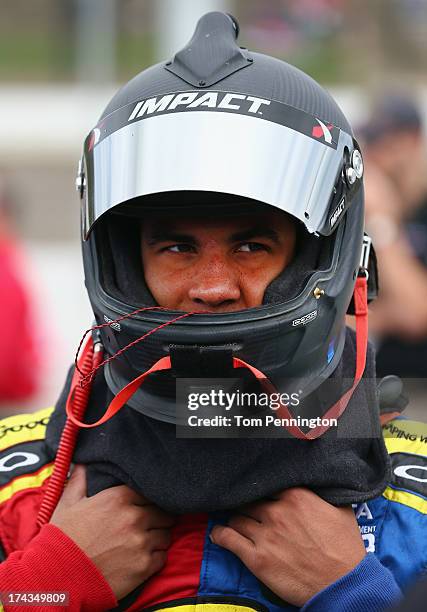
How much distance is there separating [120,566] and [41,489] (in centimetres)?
25

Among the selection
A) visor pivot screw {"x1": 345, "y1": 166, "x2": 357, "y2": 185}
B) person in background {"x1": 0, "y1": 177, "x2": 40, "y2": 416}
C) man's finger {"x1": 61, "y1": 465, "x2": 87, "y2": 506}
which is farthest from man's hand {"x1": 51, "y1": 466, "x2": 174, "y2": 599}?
person in background {"x1": 0, "y1": 177, "x2": 40, "y2": 416}

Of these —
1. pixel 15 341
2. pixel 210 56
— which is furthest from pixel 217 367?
pixel 15 341

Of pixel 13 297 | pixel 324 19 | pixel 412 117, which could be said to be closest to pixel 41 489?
pixel 13 297

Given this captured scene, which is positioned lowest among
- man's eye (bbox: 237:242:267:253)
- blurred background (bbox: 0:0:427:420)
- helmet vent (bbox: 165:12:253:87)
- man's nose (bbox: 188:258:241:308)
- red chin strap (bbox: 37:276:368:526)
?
blurred background (bbox: 0:0:427:420)

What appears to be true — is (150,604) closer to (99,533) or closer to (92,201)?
(99,533)

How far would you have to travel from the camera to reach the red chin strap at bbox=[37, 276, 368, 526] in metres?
1.83

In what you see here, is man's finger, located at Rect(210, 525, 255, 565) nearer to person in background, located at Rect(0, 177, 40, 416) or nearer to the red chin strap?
the red chin strap

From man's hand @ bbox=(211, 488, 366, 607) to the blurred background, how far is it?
0.54 metres

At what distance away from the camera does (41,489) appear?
2004 millimetres

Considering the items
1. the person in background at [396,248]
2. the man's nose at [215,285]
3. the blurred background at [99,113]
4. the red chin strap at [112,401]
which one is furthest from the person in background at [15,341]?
the man's nose at [215,285]

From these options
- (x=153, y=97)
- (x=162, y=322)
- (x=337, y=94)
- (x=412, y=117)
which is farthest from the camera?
(x=337, y=94)

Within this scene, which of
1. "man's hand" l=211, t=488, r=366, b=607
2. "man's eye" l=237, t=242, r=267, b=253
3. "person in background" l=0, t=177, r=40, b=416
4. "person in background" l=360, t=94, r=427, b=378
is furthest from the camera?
"person in background" l=0, t=177, r=40, b=416

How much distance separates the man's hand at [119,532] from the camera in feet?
6.01

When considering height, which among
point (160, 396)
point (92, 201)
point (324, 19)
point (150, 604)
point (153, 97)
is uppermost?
point (153, 97)
